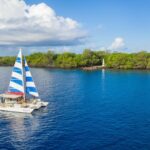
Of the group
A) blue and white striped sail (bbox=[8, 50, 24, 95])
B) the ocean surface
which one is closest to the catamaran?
blue and white striped sail (bbox=[8, 50, 24, 95])

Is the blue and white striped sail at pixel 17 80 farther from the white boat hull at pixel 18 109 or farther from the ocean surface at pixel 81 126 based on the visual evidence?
the ocean surface at pixel 81 126

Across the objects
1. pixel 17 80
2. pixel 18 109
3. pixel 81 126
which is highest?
pixel 17 80

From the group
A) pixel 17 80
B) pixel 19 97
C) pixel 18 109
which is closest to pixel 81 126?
pixel 18 109

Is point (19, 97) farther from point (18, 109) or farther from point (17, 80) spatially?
point (18, 109)

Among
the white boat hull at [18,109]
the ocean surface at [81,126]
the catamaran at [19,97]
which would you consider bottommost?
the ocean surface at [81,126]

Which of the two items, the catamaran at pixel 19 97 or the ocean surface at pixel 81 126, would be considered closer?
the ocean surface at pixel 81 126

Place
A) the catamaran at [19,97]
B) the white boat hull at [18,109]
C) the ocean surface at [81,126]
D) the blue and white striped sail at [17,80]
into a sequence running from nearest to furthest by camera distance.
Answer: the ocean surface at [81,126]
the white boat hull at [18,109]
the catamaran at [19,97]
the blue and white striped sail at [17,80]

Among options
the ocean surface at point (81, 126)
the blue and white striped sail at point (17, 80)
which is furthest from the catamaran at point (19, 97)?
the ocean surface at point (81, 126)

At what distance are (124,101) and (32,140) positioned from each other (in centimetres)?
4265

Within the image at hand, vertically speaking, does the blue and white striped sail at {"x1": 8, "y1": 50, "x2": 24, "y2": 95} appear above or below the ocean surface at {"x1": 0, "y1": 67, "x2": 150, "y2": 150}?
above

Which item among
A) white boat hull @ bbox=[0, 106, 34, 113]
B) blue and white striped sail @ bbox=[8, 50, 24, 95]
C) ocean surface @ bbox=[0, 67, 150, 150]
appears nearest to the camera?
ocean surface @ bbox=[0, 67, 150, 150]

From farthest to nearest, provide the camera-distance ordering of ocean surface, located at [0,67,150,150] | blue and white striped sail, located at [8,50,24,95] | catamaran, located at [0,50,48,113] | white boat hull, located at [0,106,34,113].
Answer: blue and white striped sail, located at [8,50,24,95] → catamaran, located at [0,50,48,113] → white boat hull, located at [0,106,34,113] → ocean surface, located at [0,67,150,150]

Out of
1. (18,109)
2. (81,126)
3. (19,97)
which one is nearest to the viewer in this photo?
(81,126)

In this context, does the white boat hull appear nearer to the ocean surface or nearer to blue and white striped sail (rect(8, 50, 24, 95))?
the ocean surface
